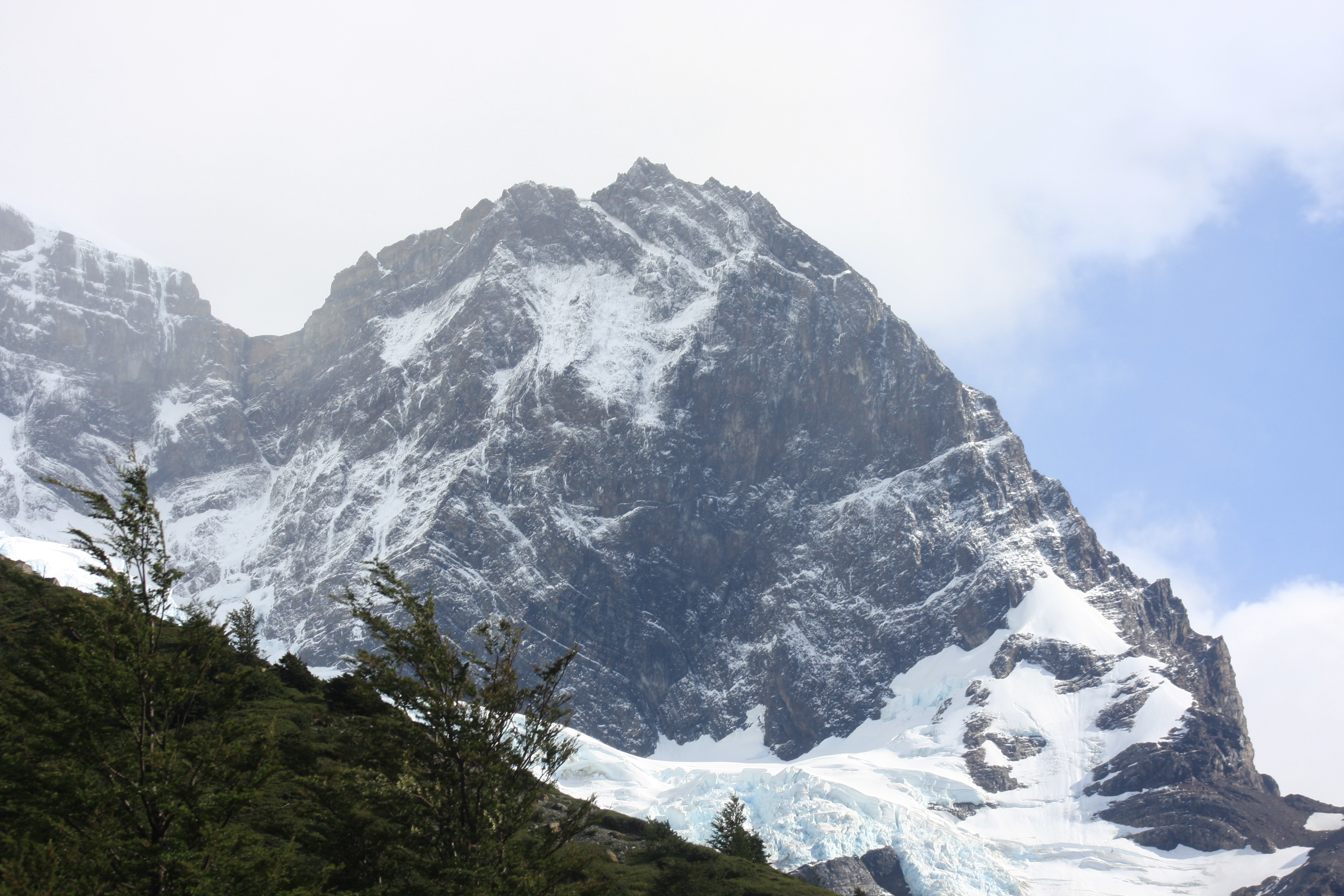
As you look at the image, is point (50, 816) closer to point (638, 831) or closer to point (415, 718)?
point (415, 718)

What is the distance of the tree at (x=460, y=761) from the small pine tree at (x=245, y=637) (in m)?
28.2

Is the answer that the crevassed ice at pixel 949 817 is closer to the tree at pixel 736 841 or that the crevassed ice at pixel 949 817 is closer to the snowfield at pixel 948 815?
the snowfield at pixel 948 815

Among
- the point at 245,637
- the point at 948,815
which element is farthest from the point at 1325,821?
the point at 245,637

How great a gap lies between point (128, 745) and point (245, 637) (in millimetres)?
47609

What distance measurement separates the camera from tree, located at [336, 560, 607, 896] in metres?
21.6

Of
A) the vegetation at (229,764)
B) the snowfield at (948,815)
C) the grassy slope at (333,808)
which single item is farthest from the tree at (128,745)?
the snowfield at (948,815)

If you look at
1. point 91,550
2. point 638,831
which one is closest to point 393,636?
point 91,550

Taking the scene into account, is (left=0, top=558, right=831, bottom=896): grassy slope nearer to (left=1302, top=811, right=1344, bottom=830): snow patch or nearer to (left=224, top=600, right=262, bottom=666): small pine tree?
(left=224, top=600, right=262, bottom=666): small pine tree

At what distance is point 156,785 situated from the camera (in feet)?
59.4

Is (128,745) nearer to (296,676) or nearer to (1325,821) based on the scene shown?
(296,676)

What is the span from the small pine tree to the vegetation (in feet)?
89.6

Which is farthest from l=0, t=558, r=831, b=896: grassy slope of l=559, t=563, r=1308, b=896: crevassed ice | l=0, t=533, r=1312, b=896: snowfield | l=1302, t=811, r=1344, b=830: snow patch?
l=1302, t=811, r=1344, b=830: snow patch

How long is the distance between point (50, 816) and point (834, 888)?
129606 mm

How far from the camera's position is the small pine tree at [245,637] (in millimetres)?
55719
